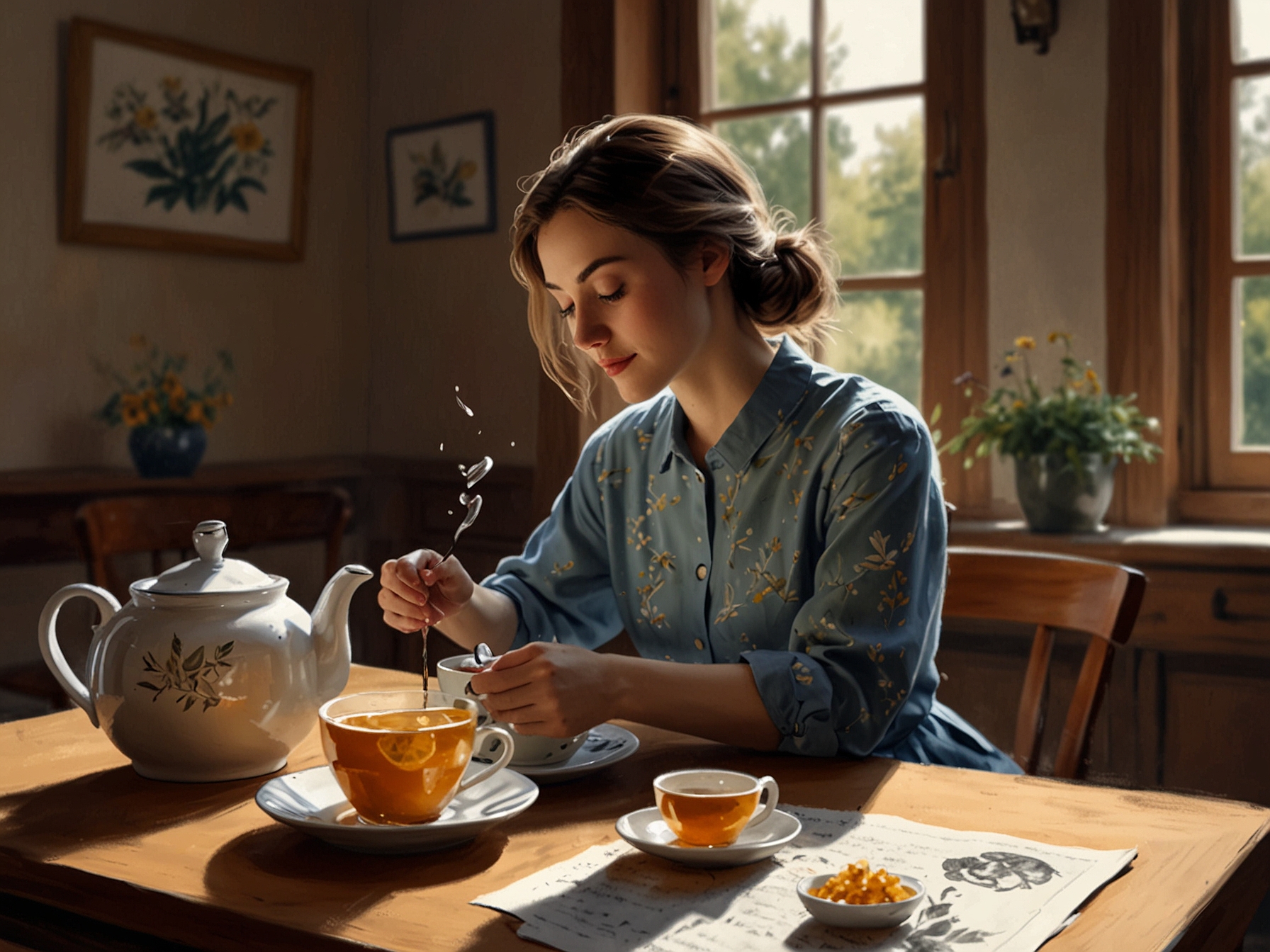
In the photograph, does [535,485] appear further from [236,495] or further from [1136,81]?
[1136,81]

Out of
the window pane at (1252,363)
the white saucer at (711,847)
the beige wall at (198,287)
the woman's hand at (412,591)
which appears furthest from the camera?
the beige wall at (198,287)

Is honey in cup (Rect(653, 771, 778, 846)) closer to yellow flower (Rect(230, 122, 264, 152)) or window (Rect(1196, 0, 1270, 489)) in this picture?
window (Rect(1196, 0, 1270, 489))

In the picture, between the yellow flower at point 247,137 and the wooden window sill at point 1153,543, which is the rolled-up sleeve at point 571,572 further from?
the yellow flower at point 247,137

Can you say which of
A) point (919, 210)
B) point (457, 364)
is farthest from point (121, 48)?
point (919, 210)

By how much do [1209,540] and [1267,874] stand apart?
1.34 metres

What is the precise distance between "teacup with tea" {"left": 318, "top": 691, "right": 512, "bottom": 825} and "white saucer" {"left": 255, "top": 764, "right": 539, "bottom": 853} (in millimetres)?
19

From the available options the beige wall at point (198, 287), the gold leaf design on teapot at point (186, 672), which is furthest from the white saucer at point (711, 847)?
the beige wall at point (198, 287)

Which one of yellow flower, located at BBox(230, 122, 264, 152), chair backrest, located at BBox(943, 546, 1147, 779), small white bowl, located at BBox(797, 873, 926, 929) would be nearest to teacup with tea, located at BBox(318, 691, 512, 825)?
small white bowl, located at BBox(797, 873, 926, 929)

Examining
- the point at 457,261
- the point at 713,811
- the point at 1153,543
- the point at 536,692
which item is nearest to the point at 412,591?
the point at 536,692

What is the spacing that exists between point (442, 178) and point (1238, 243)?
6.19ft

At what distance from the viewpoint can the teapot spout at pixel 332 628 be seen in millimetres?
1122

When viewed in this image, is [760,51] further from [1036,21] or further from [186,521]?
[186,521]

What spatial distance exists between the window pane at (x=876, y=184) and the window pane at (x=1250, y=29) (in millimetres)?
603

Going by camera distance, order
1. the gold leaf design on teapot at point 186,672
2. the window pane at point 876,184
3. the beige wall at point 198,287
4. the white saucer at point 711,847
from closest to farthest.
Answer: the white saucer at point 711,847
the gold leaf design on teapot at point 186,672
the window pane at point 876,184
the beige wall at point 198,287
